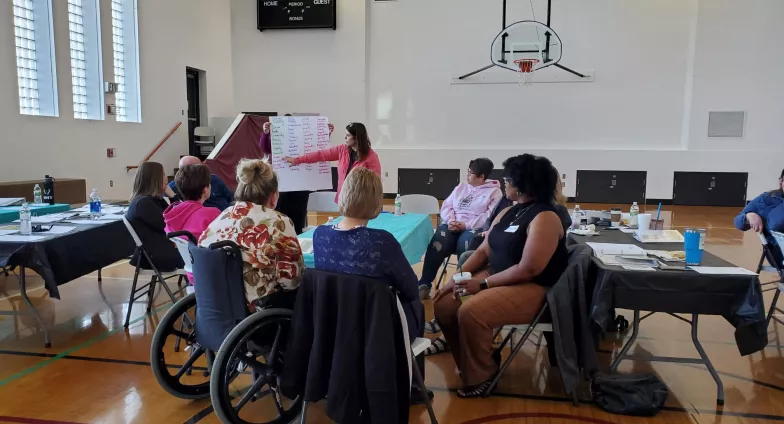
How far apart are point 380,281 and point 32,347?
2545mm

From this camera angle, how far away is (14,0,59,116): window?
6.62 m

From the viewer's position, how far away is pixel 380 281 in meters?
1.87

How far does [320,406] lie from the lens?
2.51 m

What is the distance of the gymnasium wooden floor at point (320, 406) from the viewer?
94.1 inches

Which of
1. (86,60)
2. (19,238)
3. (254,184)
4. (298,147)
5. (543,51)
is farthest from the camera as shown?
(543,51)

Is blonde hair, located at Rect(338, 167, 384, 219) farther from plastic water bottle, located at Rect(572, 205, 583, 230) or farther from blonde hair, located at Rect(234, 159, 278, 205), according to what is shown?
plastic water bottle, located at Rect(572, 205, 583, 230)

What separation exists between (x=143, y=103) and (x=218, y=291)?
25.6ft

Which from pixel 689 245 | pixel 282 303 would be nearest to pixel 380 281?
pixel 282 303

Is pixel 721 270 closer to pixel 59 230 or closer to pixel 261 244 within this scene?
pixel 261 244

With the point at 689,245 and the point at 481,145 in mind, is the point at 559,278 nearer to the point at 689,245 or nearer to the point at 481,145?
the point at 689,245

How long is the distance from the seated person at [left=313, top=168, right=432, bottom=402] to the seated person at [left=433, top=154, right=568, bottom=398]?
1.69ft

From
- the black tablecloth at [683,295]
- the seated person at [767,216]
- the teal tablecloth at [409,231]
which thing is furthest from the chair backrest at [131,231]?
the seated person at [767,216]

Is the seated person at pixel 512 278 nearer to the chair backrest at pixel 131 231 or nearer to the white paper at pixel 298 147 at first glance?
the chair backrest at pixel 131 231

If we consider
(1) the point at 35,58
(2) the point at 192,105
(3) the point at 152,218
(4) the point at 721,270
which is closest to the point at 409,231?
(3) the point at 152,218
